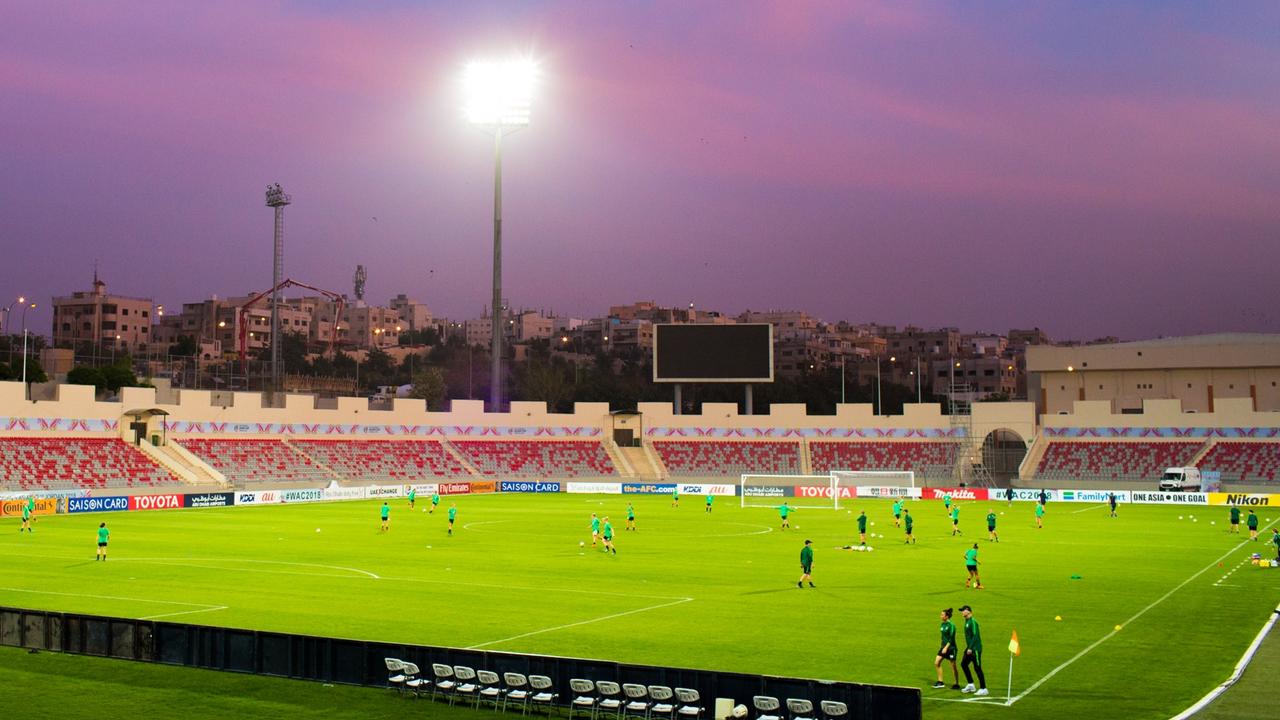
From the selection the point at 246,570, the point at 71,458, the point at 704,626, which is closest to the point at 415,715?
the point at 704,626

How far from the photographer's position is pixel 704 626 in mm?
28781

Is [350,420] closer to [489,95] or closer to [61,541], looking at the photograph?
[489,95]

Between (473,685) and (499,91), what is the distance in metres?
72.9

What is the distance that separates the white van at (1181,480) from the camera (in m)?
81.2

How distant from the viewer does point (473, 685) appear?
2061cm

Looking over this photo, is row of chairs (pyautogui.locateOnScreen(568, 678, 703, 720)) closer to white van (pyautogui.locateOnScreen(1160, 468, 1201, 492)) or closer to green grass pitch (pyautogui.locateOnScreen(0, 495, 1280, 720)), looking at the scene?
green grass pitch (pyautogui.locateOnScreen(0, 495, 1280, 720))

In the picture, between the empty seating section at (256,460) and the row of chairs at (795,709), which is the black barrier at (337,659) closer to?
the row of chairs at (795,709)

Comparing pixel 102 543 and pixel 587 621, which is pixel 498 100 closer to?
pixel 102 543

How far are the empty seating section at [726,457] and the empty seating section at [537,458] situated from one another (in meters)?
5.84

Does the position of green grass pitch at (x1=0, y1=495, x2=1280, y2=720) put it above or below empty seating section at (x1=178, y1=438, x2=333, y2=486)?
below

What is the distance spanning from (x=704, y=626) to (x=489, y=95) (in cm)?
6607

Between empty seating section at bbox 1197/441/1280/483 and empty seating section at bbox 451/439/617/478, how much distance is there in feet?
160

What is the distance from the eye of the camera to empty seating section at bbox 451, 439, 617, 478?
3925 inches

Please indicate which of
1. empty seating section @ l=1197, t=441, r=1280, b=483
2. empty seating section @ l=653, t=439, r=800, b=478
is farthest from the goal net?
empty seating section @ l=1197, t=441, r=1280, b=483
